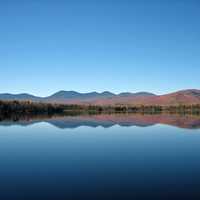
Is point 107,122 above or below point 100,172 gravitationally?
above

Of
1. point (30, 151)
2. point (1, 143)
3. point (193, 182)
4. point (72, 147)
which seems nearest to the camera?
point (193, 182)

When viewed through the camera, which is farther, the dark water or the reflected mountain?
the reflected mountain

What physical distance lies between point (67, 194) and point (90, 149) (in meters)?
8.50

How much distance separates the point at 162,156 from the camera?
15188mm

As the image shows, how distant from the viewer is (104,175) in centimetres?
1130

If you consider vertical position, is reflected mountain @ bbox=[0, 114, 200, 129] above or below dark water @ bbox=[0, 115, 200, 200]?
above

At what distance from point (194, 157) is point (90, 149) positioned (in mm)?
5445

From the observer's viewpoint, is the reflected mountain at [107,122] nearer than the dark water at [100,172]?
No

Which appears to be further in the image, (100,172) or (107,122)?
(107,122)

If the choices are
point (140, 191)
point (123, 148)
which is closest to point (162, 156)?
point (123, 148)

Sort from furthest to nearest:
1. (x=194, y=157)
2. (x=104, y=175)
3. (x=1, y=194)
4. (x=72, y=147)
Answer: (x=72, y=147) → (x=194, y=157) → (x=104, y=175) → (x=1, y=194)

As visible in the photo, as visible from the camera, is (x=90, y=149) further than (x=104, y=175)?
Yes

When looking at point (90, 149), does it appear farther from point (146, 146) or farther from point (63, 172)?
point (63, 172)

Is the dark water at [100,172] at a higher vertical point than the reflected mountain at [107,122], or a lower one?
lower
